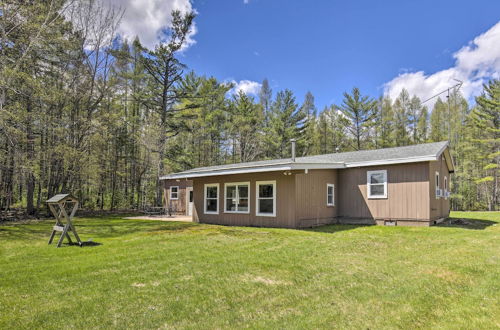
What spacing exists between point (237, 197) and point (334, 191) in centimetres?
398

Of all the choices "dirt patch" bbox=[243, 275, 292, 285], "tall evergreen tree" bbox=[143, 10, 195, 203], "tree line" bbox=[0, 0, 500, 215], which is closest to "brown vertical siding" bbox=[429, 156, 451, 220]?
"dirt patch" bbox=[243, 275, 292, 285]

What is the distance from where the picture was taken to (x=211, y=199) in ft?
43.5

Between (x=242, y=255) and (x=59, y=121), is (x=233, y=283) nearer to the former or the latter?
(x=242, y=255)

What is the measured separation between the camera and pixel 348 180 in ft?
40.5

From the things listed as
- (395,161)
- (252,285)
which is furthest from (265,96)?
(252,285)

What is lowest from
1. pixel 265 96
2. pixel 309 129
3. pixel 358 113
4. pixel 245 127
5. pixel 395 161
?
pixel 395 161

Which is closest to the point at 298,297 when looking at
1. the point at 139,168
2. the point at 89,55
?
the point at 89,55

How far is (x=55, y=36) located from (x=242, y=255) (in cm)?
1325

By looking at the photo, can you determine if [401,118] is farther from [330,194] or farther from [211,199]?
[211,199]

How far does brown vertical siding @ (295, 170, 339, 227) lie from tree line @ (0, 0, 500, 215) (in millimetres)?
10049

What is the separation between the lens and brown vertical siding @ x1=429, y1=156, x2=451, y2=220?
1096 cm

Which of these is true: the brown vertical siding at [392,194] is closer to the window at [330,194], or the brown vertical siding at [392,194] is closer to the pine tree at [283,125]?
the window at [330,194]

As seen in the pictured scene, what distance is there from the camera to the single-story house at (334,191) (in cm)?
1061

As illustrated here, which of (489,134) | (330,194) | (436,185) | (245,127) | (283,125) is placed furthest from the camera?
(283,125)
